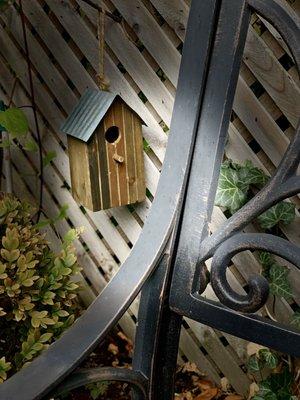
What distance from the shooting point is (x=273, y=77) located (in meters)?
1.52

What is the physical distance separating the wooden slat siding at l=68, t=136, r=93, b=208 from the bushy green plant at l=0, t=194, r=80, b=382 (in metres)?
0.18

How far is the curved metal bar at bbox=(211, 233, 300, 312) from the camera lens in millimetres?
921

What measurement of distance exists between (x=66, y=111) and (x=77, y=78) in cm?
17

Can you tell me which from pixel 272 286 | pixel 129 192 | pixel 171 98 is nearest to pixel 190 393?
pixel 272 286

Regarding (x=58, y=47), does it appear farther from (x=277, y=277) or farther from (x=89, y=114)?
(x=277, y=277)

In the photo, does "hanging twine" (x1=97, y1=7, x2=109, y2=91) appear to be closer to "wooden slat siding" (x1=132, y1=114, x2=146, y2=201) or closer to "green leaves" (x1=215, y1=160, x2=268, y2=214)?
"wooden slat siding" (x1=132, y1=114, x2=146, y2=201)

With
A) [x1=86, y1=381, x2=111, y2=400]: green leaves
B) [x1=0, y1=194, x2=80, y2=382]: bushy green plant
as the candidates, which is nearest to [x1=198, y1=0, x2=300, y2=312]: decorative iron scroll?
[x1=0, y1=194, x2=80, y2=382]: bushy green plant

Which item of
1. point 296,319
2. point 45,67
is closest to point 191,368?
point 296,319

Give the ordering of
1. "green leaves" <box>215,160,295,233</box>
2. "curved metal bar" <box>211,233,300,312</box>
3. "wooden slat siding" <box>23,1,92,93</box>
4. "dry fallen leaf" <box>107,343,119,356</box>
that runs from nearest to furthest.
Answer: "curved metal bar" <box>211,233,300,312</box>
"green leaves" <box>215,160,295,233</box>
"wooden slat siding" <box>23,1,92,93</box>
"dry fallen leaf" <box>107,343,119,356</box>

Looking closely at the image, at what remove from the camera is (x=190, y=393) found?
6.57 feet

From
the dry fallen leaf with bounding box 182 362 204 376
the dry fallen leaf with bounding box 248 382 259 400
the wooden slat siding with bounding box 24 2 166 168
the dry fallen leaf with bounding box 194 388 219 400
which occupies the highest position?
the wooden slat siding with bounding box 24 2 166 168

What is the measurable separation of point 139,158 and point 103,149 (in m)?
0.16

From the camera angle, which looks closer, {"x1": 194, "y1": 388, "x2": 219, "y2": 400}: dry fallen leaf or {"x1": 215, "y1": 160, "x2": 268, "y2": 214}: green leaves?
{"x1": 215, "y1": 160, "x2": 268, "y2": 214}: green leaves

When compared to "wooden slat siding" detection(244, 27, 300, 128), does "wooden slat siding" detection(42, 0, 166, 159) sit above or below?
above
